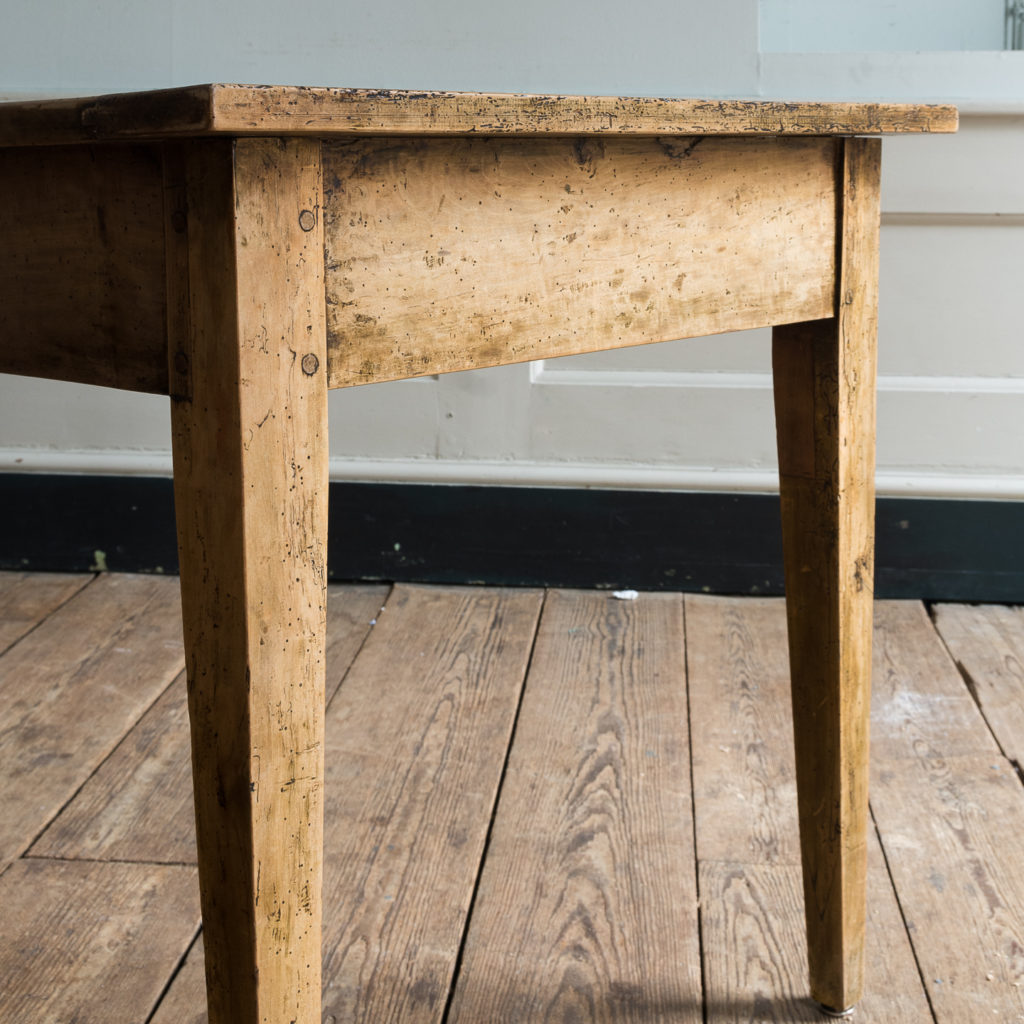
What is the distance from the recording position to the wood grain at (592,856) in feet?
2.89

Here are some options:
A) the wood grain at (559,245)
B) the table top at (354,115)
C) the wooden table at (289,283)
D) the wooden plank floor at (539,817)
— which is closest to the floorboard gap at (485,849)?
the wooden plank floor at (539,817)

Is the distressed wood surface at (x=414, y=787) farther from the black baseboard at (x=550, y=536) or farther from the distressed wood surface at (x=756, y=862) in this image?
the distressed wood surface at (x=756, y=862)

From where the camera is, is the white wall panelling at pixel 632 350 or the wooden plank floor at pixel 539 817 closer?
the wooden plank floor at pixel 539 817

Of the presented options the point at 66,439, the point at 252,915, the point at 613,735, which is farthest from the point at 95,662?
the point at 252,915

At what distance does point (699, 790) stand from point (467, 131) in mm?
846

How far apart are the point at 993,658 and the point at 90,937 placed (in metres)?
1.15

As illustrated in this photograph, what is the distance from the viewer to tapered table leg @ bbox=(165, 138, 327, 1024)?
1.52 feet

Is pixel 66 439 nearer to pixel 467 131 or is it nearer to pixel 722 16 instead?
pixel 722 16

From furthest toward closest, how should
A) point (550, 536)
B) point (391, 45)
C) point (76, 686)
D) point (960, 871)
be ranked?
point (550, 536)
point (391, 45)
point (76, 686)
point (960, 871)

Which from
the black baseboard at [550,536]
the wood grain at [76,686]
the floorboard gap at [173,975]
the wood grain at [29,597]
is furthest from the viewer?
the black baseboard at [550,536]

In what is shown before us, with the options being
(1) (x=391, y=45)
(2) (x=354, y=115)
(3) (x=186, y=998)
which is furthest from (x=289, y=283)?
(1) (x=391, y=45)

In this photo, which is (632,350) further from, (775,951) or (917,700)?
(775,951)

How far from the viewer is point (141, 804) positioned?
45.4 inches

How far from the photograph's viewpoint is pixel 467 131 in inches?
19.4
